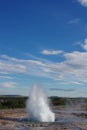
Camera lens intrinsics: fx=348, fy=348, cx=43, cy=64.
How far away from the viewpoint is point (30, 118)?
46250 mm

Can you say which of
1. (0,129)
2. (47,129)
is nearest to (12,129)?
(0,129)

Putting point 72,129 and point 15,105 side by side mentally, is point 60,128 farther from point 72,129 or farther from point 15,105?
point 15,105

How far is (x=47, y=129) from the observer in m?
34.8

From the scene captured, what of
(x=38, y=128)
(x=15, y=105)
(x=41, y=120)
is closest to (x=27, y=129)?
(x=38, y=128)

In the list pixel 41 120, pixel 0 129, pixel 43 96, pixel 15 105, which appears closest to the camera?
pixel 0 129

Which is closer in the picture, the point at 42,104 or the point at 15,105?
the point at 42,104

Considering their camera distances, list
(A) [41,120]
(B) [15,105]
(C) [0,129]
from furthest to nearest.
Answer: (B) [15,105], (A) [41,120], (C) [0,129]

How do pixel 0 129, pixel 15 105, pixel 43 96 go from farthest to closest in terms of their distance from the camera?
1. pixel 15 105
2. pixel 43 96
3. pixel 0 129

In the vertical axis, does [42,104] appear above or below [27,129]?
above

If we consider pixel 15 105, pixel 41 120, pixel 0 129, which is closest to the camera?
pixel 0 129

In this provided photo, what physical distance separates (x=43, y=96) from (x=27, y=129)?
1421 cm

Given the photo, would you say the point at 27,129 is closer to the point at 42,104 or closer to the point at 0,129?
the point at 0,129

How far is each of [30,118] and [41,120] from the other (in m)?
2.10

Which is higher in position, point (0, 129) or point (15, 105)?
point (15, 105)
